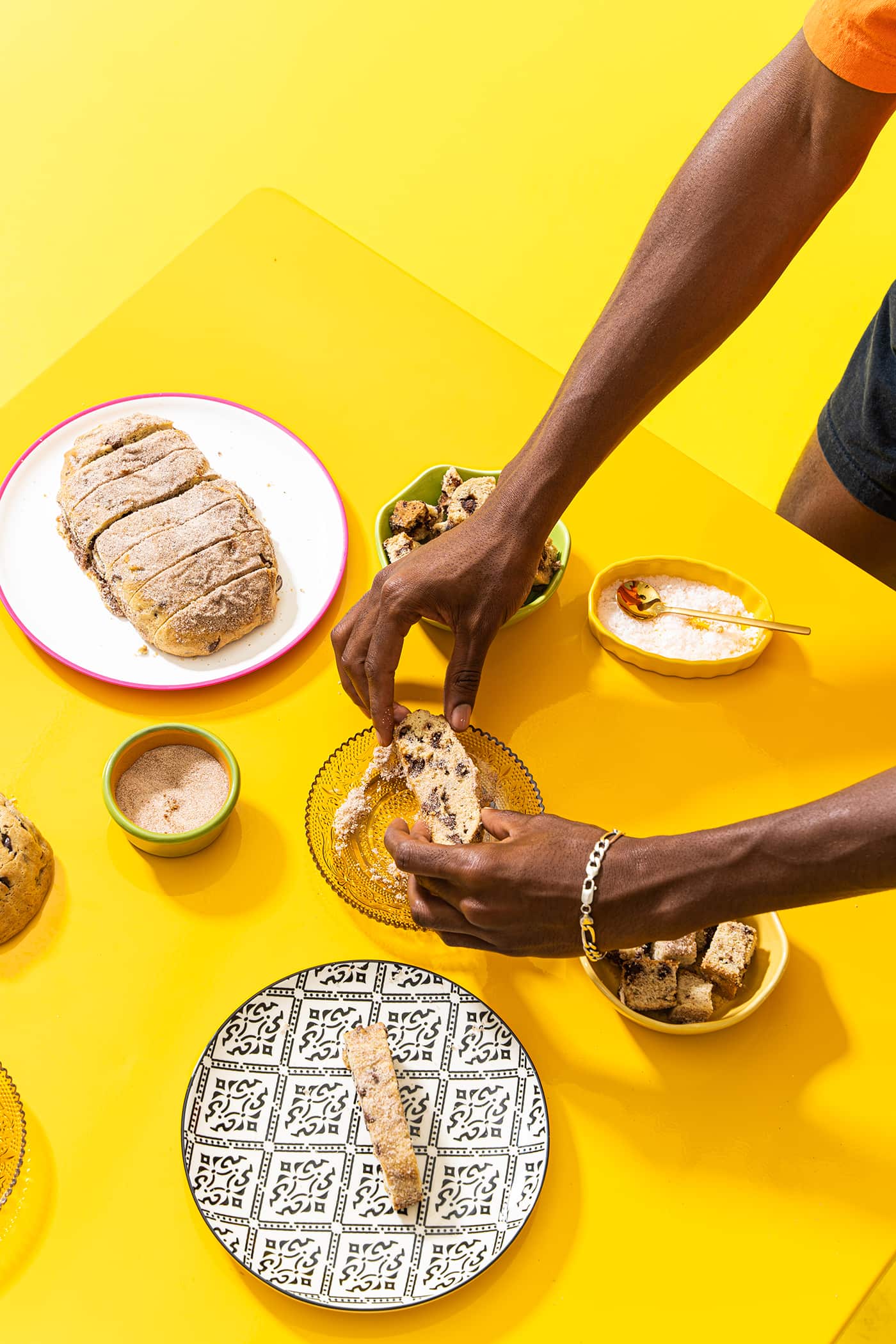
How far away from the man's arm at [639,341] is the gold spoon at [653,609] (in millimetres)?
302

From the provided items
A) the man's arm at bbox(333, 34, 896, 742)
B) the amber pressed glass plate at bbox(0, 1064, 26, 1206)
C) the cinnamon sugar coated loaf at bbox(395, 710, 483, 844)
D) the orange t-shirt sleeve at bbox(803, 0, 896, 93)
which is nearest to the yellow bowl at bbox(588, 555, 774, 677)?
the man's arm at bbox(333, 34, 896, 742)

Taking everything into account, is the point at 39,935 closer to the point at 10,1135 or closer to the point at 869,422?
the point at 10,1135

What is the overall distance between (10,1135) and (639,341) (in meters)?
1.62

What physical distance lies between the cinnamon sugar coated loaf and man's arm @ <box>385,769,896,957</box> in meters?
0.12

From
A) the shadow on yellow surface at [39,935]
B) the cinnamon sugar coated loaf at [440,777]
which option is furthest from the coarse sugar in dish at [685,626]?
the shadow on yellow surface at [39,935]

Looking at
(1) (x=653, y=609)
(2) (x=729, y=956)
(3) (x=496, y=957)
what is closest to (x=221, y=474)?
(1) (x=653, y=609)

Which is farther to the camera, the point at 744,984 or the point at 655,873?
the point at 744,984

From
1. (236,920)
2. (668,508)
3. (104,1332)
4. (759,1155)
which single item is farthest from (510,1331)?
(668,508)

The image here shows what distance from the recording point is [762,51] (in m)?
4.57

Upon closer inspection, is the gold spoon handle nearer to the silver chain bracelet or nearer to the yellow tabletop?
the yellow tabletop

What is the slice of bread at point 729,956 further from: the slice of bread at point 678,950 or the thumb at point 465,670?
the thumb at point 465,670

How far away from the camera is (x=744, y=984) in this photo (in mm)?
1727

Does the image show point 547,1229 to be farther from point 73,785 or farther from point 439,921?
point 73,785

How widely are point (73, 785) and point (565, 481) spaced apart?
1.03m
